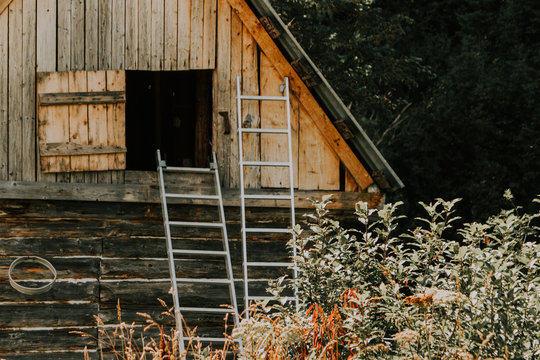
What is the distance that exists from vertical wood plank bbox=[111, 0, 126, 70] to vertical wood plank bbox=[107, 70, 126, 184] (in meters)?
0.12

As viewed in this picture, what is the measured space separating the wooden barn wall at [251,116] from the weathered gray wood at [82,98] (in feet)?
3.86

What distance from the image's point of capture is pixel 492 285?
4.95 metres

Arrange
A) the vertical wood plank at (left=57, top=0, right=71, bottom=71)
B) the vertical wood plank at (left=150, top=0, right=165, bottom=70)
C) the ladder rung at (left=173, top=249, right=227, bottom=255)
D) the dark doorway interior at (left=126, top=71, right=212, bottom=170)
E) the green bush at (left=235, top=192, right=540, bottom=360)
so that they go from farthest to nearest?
1. the dark doorway interior at (left=126, top=71, right=212, bottom=170)
2. the vertical wood plank at (left=150, top=0, right=165, bottom=70)
3. the vertical wood plank at (left=57, top=0, right=71, bottom=71)
4. the ladder rung at (left=173, top=249, right=227, bottom=255)
5. the green bush at (left=235, top=192, right=540, bottom=360)

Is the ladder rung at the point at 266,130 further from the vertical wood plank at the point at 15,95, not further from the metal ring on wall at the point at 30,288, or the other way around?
the metal ring on wall at the point at 30,288

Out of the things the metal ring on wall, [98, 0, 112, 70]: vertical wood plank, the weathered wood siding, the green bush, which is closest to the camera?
the green bush

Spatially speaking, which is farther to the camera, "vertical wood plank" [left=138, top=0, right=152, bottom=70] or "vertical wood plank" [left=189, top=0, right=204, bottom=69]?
"vertical wood plank" [left=189, top=0, right=204, bottom=69]

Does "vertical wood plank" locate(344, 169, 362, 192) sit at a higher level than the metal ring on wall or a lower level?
higher

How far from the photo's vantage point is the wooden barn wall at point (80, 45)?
8406 millimetres

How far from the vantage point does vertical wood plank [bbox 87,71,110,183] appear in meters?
8.56

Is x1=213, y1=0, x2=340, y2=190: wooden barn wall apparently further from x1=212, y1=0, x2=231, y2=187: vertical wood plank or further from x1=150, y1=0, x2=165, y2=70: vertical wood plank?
x1=150, y1=0, x2=165, y2=70: vertical wood plank

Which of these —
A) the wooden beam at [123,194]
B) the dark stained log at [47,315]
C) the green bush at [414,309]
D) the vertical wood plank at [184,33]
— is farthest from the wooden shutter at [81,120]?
the green bush at [414,309]

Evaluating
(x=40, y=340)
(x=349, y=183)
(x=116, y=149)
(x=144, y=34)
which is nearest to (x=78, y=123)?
(x=116, y=149)

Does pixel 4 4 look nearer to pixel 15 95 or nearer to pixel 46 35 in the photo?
pixel 46 35

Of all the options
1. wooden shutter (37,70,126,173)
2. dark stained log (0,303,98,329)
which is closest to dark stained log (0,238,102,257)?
dark stained log (0,303,98,329)
